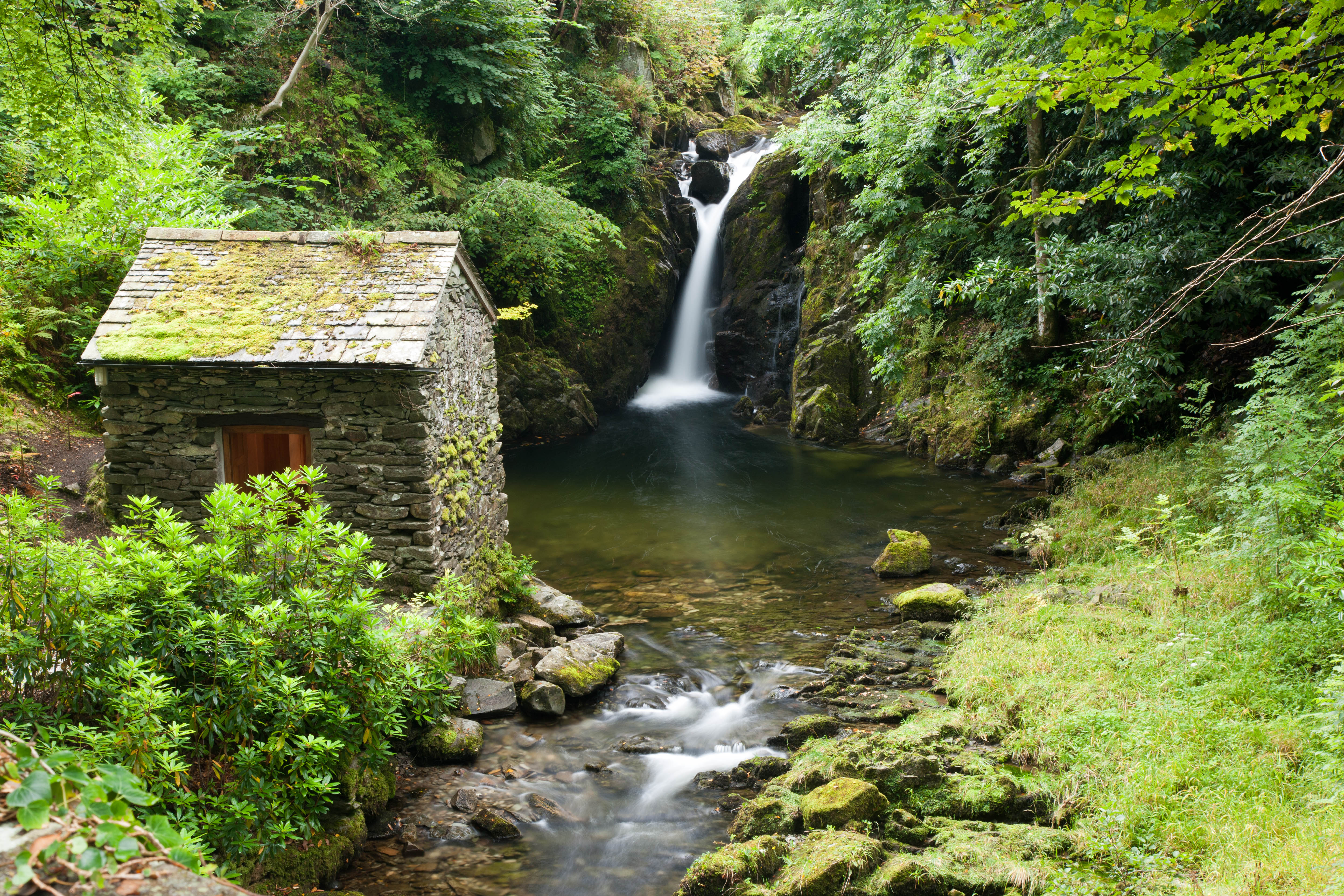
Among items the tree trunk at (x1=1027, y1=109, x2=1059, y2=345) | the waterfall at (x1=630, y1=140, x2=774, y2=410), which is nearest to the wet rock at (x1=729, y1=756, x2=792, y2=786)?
the tree trunk at (x1=1027, y1=109, x2=1059, y2=345)

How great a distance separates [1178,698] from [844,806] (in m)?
2.54

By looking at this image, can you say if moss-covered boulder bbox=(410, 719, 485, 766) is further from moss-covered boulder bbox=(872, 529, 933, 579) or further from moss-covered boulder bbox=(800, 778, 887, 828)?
moss-covered boulder bbox=(872, 529, 933, 579)

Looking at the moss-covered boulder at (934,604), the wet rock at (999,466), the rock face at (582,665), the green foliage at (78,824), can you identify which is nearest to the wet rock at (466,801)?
the rock face at (582,665)

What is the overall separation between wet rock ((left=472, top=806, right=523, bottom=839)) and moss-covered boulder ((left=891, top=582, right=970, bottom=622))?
17.2ft

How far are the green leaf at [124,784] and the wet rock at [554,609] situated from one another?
676 cm

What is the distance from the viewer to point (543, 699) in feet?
22.1

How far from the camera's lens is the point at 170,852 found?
74.4 inches

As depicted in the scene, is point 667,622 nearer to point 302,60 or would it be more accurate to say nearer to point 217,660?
point 217,660

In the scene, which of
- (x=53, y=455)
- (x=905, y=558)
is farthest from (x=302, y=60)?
(x=905, y=558)

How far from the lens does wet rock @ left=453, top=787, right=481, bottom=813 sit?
5.27m

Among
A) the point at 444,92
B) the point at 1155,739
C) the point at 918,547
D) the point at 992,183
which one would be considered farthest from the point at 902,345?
the point at 1155,739

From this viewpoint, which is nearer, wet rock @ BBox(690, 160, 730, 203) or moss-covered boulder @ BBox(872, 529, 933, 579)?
moss-covered boulder @ BBox(872, 529, 933, 579)

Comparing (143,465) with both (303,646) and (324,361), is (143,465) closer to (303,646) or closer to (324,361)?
(324,361)

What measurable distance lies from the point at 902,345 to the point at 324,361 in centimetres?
1375
